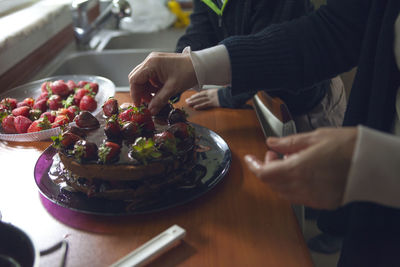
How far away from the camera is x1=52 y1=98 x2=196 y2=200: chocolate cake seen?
0.62 metres

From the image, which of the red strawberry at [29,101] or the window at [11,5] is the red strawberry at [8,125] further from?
the window at [11,5]

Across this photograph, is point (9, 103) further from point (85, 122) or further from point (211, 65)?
point (211, 65)

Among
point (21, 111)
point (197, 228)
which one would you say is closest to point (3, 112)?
point (21, 111)

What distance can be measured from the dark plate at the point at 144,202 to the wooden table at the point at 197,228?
2 centimetres

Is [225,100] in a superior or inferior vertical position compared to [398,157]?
inferior

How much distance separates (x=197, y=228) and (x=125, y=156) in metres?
0.19

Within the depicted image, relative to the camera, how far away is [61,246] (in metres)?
0.55

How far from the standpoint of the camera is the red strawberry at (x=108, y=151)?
0.62m

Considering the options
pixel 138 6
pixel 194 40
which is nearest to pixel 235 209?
pixel 194 40

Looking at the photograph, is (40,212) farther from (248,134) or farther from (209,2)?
(209,2)

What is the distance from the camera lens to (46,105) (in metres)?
1.02

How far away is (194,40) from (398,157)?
0.87 m

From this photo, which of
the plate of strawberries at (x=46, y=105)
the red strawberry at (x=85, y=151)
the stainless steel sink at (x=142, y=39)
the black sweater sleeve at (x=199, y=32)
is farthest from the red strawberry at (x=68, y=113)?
the stainless steel sink at (x=142, y=39)

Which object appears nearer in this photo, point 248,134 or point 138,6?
point 248,134
